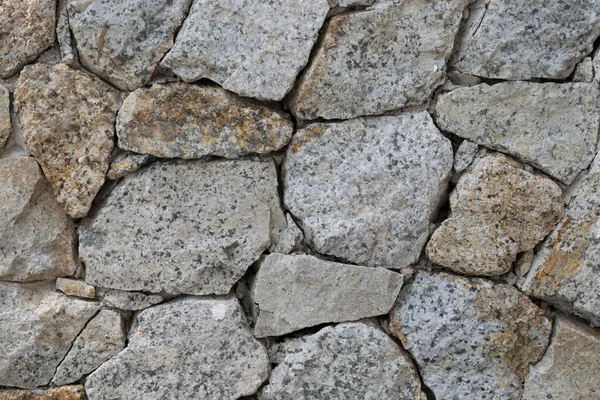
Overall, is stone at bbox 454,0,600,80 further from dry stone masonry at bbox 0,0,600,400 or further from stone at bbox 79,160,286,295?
stone at bbox 79,160,286,295

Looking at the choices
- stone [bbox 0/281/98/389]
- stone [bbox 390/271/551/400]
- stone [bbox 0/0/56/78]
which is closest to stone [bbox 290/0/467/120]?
stone [bbox 390/271/551/400]

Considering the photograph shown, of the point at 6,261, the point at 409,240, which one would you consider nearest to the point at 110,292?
the point at 6,261

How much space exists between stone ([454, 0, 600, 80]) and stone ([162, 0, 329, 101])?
1.38 ft

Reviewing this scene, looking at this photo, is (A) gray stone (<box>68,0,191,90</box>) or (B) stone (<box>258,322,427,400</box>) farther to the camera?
(B) stone (<box>258,322,427,400</box>)

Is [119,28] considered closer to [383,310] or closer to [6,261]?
[6,261]

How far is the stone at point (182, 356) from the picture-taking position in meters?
1.78

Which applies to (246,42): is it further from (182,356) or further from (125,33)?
(182,356)

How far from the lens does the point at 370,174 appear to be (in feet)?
5.76

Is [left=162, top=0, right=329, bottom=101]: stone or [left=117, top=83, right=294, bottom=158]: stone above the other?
[left=162, top=0, right=329, bottom=101]: stone

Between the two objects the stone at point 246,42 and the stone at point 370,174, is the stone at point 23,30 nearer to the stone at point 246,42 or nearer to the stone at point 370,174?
the stone at point 246,42

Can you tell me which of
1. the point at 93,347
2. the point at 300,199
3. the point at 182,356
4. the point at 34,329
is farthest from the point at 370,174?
the point at 34,329

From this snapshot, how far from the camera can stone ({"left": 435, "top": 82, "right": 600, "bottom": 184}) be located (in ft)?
5.63

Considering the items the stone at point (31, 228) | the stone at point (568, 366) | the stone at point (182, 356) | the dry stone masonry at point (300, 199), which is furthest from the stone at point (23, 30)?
the stone at point (568, 366)

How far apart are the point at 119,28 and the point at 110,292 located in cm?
70
